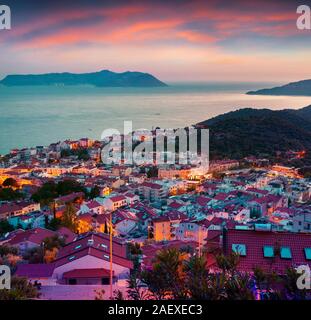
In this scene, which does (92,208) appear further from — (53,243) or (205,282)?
(205,282)

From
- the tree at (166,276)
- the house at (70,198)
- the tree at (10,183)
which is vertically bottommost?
the tree at (10,183)

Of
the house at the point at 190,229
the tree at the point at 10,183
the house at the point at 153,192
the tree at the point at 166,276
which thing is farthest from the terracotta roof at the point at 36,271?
the tree at the point at 10,183

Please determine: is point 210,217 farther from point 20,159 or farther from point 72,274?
point 20,159

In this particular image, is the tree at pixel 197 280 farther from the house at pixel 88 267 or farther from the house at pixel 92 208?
the house at pixel 92 208

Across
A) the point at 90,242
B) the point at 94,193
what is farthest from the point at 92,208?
the point at 90,242

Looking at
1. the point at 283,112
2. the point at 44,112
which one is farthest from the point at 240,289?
the point at 44,112

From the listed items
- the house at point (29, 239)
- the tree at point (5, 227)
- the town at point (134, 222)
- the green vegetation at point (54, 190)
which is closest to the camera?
the town at point (134, 222)

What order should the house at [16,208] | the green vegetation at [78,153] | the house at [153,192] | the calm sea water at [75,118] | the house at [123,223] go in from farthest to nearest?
the calm sea water at [75,118] < the green vegetation at [78,153] < the house at [153,192] < the house at [16,208] < the house at [123,223]

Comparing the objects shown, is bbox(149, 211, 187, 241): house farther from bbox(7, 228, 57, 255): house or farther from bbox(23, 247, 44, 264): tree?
bbox(23, 247, 44, 264): tree
